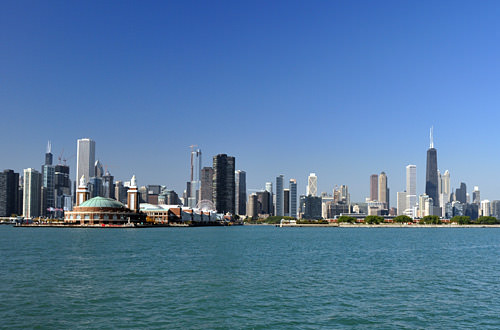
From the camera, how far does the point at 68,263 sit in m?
66.4

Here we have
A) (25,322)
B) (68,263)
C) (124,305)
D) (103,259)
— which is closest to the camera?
(25,322)

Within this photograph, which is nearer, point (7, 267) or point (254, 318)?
point (254, 318)

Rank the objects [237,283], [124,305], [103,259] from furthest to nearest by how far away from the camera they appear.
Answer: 1. [103,259]
2. [237,283]
3. [124,305]

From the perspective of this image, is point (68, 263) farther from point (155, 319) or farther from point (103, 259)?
point (155, 319)

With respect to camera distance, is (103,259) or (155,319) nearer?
(155,319)

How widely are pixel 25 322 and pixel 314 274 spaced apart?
1283 inches

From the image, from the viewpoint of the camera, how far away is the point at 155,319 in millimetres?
33906

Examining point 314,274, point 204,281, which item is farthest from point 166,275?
point 314,274

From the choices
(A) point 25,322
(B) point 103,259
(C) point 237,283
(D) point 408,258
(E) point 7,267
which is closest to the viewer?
(A) point 25,322

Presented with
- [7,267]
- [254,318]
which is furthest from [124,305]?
[7,267]

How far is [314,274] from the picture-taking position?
57.0 metres

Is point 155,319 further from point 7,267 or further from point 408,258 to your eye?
point 408,258

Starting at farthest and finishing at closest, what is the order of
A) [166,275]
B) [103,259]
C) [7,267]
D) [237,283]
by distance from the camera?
[103,259] → [7,267] → [166,275] → [237,283]

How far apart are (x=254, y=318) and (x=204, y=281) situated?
16.4 m
